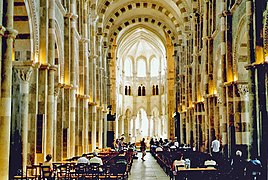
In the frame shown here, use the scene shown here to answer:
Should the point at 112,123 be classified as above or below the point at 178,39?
below

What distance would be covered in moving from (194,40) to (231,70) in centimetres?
1259

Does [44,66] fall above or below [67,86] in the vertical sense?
above

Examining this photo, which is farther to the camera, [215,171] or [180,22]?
[180,22]

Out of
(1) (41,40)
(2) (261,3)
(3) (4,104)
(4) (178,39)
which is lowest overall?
(3) (4,104)

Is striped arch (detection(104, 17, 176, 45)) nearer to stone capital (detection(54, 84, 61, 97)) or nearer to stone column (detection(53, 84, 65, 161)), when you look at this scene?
stone column (detection(53, 84, 65, 161))

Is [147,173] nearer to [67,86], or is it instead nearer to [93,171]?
[67,86]

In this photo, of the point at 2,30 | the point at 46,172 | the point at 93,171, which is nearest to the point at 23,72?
the point at 46,172

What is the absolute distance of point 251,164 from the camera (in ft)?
44.9

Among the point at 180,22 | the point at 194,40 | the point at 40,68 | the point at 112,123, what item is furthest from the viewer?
the point at 112,123

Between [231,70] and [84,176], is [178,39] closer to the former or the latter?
[231,70]

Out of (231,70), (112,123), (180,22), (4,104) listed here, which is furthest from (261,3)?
(112,123)

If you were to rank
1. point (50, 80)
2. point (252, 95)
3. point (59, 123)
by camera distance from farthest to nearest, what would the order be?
point (59, 123), point (50, 80), point (252, 95)

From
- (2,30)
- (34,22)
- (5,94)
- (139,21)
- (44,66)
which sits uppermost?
(139,21)

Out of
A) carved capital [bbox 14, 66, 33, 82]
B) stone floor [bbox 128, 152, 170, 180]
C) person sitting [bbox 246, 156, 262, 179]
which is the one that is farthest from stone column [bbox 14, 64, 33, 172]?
person sitting [bbox 246, 156, 262, 179]
